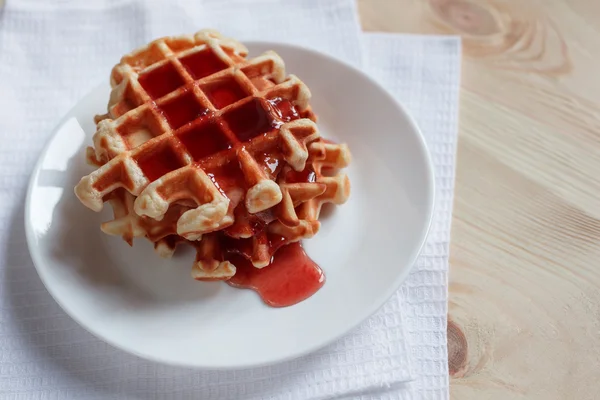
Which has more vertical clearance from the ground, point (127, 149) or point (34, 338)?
point (127, 149)

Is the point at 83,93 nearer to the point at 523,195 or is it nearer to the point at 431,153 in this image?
the point at 431,153

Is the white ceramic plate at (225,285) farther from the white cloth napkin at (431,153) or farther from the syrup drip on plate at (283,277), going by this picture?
the white cloth napkin at (431,153)

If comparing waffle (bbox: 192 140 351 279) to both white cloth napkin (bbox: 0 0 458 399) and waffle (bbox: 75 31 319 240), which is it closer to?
waffle (bbox: 75 31 319 240)

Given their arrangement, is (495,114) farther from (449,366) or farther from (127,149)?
(127,149)

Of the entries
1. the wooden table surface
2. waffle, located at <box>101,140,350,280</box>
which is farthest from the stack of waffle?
the wooden table surface

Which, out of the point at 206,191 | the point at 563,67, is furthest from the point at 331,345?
the point at 563,67

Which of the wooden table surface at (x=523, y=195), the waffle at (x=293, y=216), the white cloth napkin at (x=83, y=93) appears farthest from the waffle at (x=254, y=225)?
the wooden table surface at (x=523, y=195)

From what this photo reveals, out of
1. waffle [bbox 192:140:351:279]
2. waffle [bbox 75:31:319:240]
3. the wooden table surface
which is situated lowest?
the wooden table surface
